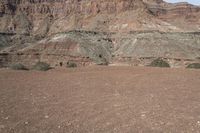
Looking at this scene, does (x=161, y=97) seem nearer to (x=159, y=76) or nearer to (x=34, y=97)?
(x=34, y=97)

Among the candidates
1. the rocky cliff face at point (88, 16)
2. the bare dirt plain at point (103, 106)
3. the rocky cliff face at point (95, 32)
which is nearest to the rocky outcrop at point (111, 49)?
the rocky cliff face at point (95, 32)

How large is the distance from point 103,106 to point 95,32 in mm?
82258

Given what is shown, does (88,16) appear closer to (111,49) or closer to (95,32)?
(95,32)

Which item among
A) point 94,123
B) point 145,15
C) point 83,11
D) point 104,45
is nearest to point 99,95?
point 94,123

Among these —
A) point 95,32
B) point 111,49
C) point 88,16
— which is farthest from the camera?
point 88,16

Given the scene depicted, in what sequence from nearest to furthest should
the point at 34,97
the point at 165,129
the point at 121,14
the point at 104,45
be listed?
the point at 165,129, the point at 34,97, the point at 104,45, the point at 121,14

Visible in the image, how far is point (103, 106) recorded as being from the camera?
1059cm

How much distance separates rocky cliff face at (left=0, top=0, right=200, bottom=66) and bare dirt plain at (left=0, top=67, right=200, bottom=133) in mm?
53622

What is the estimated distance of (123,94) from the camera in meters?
12.8

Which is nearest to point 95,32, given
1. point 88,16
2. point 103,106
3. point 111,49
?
point 111,49

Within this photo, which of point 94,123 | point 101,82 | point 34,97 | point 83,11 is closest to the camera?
point 94,123

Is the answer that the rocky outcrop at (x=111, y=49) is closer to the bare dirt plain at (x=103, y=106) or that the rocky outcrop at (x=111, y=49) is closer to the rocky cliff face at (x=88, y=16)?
the rocky cliff face at (x=88, y=16)

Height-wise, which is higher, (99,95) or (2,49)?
(99,95)

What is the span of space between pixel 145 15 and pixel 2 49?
121 ft
